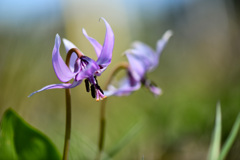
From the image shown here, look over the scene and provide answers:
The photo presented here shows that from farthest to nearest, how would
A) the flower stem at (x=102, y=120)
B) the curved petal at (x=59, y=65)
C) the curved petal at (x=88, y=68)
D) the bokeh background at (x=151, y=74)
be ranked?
1. the bokeh background at (x=151, y=74)
2. the flower stem at (x=102, y=120)
3. the curved petal at (x=88, y=68)
4. the curved petal at (x=59, y=65)

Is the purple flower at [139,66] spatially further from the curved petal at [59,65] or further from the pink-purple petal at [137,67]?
A: the curved petal at [59,65]

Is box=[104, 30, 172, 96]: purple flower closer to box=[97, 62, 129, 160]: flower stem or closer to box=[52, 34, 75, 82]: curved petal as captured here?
box=[97, 62, 129, 160]: flower stem

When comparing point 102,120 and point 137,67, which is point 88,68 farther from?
point 137,67

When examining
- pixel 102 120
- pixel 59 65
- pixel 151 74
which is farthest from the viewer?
pixel 151 74

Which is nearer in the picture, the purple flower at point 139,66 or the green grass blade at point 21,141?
the green grass blade at point 21,141

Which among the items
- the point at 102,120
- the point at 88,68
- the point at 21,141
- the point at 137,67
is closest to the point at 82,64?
the point at 88,68

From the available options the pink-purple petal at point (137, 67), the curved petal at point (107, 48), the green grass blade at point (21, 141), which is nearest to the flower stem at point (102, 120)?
the pink-purple petal at point (137, 67)
